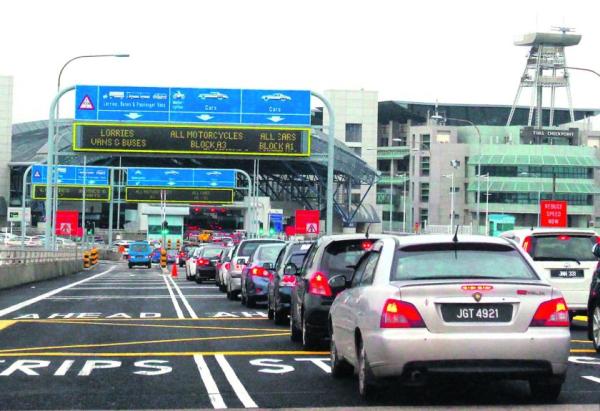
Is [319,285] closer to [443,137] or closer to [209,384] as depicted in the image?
[209,384]

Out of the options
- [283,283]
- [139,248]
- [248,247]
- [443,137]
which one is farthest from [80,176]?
[283,283]

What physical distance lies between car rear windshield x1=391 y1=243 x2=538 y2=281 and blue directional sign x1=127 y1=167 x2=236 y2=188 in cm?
7125

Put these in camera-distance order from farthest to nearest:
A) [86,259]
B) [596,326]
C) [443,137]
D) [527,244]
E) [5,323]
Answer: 1. [443,137]
2. [86,259]
3. [5,323]
4. [527,244]
5. [596,326]

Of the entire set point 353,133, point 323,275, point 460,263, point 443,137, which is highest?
point 353,133

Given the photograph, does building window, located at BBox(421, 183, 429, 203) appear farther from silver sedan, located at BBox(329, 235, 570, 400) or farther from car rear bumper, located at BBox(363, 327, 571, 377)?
car rear bumper, located at BBox(363, 327, 571, 377)

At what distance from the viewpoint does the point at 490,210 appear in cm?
11575

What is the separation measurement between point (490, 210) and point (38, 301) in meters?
90.4

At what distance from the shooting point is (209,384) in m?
12.0

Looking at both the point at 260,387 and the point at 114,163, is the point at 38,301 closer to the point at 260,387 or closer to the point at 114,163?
the point at 260,387

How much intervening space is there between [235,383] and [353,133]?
122 meters

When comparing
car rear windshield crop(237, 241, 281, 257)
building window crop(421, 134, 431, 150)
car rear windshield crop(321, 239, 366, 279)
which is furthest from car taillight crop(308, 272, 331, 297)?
building window crop(421, 134, 431, 150)

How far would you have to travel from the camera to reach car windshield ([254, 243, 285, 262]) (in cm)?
2683

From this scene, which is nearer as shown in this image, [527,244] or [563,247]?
[527,244]

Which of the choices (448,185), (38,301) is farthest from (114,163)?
(38,301)
